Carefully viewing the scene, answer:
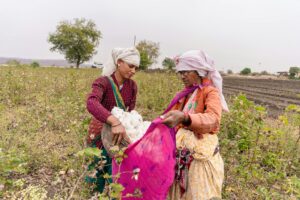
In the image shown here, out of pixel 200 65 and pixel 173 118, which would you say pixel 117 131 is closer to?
pixel 173 118

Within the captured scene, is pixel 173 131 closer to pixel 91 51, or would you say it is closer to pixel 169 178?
pixel 169 178

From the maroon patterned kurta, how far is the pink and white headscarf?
1.76 ft

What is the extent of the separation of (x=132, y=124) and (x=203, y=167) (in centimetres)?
52

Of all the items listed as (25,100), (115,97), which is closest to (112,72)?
(115,97)

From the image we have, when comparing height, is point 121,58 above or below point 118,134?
above

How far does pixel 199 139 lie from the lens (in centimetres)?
183

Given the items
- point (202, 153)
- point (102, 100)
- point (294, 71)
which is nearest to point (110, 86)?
point (102, 100)

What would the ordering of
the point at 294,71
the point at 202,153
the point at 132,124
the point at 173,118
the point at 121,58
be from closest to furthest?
the point at 173,118 → the point at 202,153 → the point at 132,124 → the point at 121,58 → the point at 294,71

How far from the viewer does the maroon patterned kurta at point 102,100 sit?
198 cm

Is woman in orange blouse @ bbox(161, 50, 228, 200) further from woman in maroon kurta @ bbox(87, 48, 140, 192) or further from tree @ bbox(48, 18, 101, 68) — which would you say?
tree @ bbox(48, 18, 101, 68)

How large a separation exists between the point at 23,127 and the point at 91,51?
162 ft

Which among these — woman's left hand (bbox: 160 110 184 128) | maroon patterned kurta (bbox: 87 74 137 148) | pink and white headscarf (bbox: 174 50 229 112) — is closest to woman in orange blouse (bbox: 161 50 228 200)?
pink and white headscarf (bbox: 174 50 229 112)

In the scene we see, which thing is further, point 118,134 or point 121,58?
point 121,58

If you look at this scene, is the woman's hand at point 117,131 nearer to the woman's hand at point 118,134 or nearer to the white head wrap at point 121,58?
the woman's hand at point 118,134
